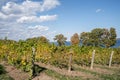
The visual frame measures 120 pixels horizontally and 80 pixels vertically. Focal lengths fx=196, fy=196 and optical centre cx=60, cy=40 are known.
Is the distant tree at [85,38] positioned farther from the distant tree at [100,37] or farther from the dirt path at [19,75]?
the dirt path at [19,75]

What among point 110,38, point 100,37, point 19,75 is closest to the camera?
point 19,75

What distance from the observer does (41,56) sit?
2066 cm

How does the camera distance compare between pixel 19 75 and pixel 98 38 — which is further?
pixel 98 38

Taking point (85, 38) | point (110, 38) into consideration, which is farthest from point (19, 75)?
point (85, 38)

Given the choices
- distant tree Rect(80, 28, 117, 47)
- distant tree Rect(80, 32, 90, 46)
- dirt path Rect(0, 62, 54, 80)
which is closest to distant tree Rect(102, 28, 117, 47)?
distant tree Rect(80, 28, 117, 47)

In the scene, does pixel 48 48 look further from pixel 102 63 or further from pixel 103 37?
pixel 103 37

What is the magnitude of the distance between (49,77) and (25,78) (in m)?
1.57

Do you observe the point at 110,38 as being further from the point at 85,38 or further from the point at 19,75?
the point at 19,75

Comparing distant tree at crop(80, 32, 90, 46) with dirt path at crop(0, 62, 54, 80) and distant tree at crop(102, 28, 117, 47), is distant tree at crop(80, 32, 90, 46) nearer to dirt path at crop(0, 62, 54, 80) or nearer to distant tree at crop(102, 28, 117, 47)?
distant tree at crop(102, 28, 117, 47)

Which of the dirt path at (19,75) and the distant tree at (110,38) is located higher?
the distant tree at (110,38)

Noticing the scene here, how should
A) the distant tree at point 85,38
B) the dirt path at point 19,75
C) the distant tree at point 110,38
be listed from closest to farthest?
the dirt path at point 19,75
the distant tree at point 110,38
the distant tree at point 85,38

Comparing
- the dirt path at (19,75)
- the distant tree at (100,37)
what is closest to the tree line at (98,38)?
the distant tree at (100,37)

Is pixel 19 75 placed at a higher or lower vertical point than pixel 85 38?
lower

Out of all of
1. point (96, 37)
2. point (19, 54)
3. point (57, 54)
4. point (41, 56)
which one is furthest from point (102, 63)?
point (96, 37)
